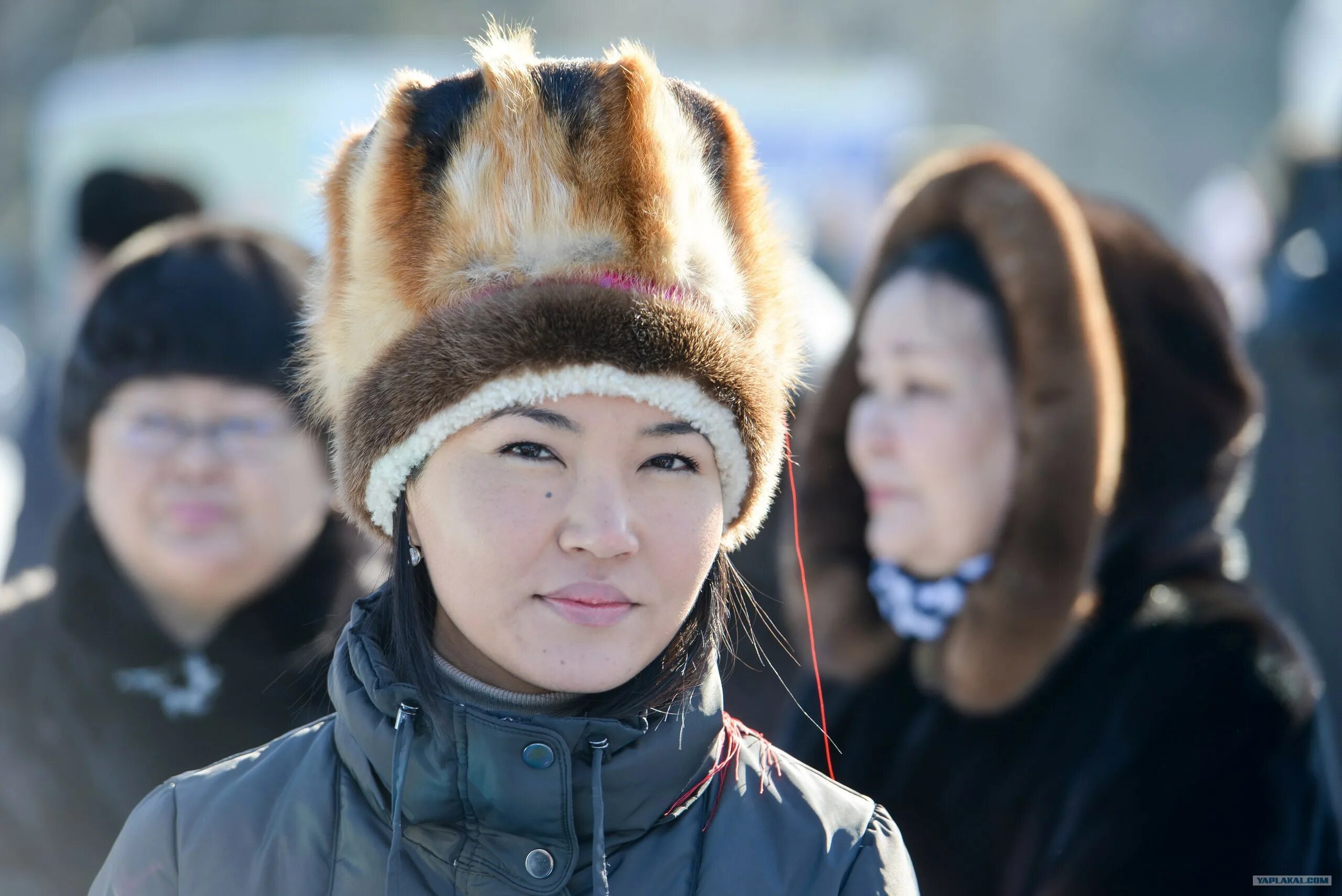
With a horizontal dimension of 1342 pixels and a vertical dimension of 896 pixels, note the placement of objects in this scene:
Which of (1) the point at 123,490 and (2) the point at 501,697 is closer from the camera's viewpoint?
(2) the point at 501,697

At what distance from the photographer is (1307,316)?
416 centimetres

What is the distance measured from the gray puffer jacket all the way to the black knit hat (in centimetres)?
129

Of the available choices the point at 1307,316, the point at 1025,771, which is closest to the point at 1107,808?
the point at 1025,771

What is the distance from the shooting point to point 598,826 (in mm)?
1566

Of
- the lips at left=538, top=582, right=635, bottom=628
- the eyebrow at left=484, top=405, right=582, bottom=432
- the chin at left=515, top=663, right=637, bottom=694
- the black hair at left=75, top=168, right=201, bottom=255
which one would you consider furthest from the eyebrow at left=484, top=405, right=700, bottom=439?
the black hair at left=75, top=168, right=201, bottom=255

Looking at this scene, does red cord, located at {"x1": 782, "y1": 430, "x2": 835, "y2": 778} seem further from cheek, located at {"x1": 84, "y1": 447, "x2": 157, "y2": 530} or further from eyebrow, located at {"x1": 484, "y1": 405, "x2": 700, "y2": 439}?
cheek, located at {"x1": 84, "y1": 447, "x2": 157, "y2": 530}

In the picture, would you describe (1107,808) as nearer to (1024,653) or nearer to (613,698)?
(1024,653)

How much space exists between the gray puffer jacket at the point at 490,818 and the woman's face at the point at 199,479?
3.83ft

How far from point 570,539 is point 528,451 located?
132mm

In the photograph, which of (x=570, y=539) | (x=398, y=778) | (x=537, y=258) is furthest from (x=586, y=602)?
(x=537, y=258)

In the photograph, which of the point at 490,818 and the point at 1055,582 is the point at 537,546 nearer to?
the point at 490,818

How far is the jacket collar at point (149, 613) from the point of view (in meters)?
2.89

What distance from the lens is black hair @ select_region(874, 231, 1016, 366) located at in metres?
2.77

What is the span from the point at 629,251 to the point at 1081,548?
4.36 feet
